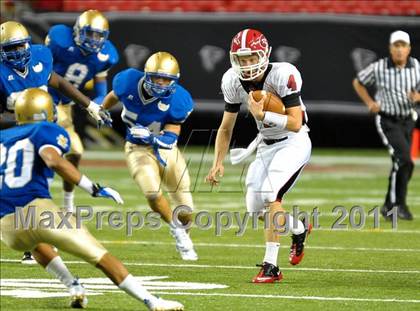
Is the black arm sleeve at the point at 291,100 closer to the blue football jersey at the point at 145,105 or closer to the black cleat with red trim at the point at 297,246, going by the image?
the black cleat with red trim at the point at 297,246

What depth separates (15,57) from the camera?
7723 millimetres

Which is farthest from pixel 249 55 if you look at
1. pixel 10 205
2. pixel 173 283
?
pixel 10 205

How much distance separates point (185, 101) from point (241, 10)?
9359mm

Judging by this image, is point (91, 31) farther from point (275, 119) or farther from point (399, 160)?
point (399, 160)

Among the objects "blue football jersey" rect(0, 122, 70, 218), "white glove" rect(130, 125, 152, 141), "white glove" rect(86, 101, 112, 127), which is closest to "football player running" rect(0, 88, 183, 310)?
"blue football jersey" rect(0, 122, 70, 218)

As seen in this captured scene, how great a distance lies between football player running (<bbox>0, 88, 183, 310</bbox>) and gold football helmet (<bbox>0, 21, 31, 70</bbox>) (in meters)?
1.93

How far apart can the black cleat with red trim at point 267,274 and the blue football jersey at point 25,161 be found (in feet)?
5.61

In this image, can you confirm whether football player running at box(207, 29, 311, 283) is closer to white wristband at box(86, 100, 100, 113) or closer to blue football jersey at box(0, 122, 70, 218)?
white wristband at box(86, 100, 100, 113)

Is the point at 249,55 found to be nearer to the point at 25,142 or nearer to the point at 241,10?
the point at 25,142

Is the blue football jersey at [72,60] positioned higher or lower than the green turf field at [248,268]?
higher

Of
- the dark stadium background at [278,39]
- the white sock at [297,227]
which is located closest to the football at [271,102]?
the white sock at [297,227]

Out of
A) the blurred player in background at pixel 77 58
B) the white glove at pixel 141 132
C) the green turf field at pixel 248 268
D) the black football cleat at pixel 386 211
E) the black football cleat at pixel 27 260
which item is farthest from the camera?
the black football cleat at pixel 386 211

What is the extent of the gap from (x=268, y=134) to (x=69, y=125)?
257cm

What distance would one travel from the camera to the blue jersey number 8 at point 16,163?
564 cm
